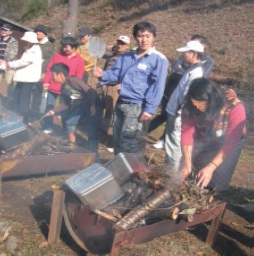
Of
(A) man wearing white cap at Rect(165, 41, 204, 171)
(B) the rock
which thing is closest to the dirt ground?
(B) the rock

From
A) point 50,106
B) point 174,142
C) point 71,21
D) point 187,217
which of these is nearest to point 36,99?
point 50,106

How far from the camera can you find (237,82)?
38.3 ft

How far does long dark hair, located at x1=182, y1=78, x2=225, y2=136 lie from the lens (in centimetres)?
386

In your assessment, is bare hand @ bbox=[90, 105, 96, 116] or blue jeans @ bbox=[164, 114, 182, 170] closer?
blue jeans @ bbox=[164, 114, 182, 170]

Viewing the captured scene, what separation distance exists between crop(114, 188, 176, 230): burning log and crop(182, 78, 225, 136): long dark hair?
84 cm

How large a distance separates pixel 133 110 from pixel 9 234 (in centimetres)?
207

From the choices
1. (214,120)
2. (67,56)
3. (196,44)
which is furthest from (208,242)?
(67,56)

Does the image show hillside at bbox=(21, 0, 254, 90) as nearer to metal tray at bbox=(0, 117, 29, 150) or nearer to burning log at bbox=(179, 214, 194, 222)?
metal tray at bbox=(0, 117, 29, 150)

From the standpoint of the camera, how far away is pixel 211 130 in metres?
4.35

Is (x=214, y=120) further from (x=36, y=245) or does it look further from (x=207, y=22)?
(x=207, y=22)

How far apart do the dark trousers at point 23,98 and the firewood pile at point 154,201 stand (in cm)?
395

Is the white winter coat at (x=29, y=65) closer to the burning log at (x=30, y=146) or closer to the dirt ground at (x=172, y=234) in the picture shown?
the dirt ground at (x=172, y=234)

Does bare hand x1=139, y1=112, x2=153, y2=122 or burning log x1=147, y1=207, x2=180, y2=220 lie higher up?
bare hand x1=139, y1=112, x2=153, y2=122

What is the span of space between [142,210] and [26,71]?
14.7 ft
